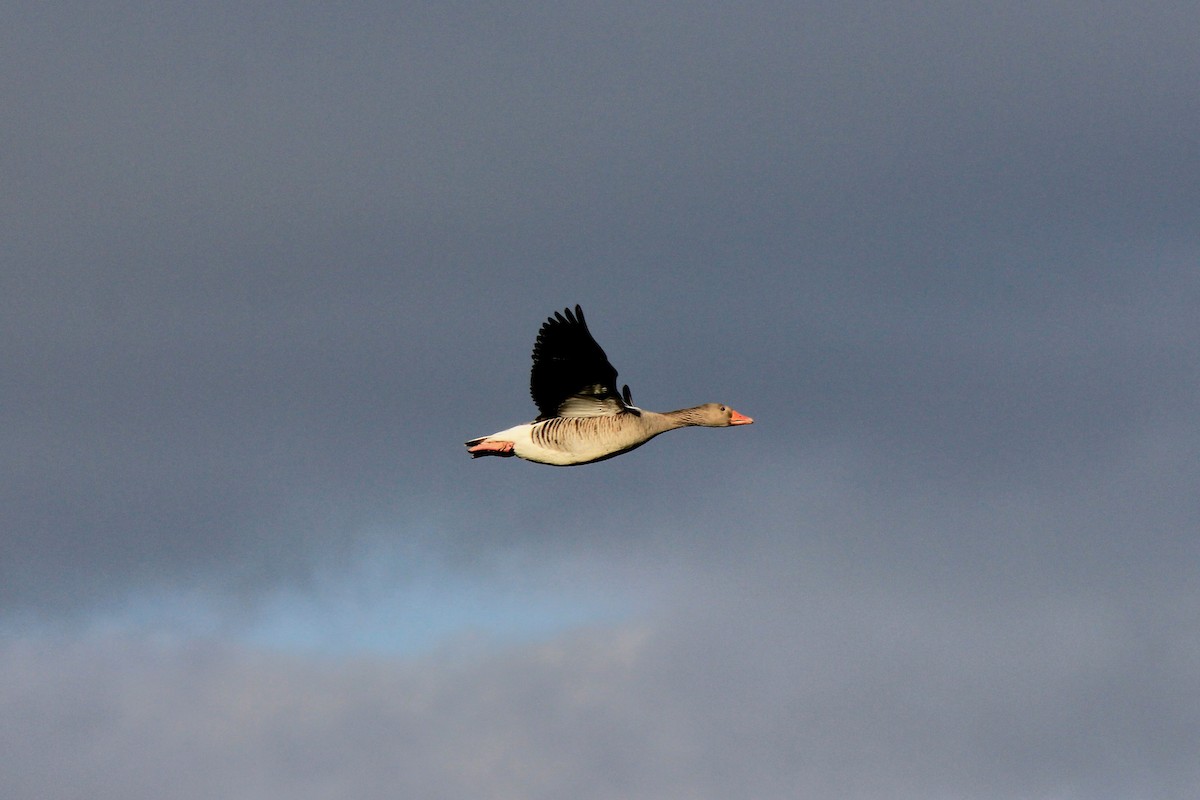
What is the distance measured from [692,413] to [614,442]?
178 cm

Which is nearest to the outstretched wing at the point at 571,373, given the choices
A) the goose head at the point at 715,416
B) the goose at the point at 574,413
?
the goose at the point at 574,413

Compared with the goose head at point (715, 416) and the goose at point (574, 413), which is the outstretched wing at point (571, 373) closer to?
the goose at point (574, 413)

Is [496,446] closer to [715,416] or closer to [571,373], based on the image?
[571,373]

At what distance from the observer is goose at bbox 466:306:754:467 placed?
93.8 ft

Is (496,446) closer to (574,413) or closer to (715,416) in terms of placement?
(574,413)

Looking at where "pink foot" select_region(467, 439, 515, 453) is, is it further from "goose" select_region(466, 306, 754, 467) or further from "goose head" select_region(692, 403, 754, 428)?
"goose head" select_region(692, 403, 754, 428)

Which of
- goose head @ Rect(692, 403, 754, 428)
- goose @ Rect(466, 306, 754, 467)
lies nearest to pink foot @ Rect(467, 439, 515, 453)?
goose @ Rect(466, 306, 754, 467)

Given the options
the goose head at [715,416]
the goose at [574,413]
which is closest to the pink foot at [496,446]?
the goose at [574,413]

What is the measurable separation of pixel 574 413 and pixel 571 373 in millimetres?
805

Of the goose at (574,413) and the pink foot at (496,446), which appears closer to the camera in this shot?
the goose at (574,413)

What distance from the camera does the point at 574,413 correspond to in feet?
96.1

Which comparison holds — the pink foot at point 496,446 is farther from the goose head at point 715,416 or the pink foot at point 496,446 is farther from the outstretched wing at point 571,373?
the goose head at point 715,416

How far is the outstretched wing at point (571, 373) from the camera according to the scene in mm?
28484

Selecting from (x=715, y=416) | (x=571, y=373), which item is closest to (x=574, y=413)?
(x=571, y=373)
